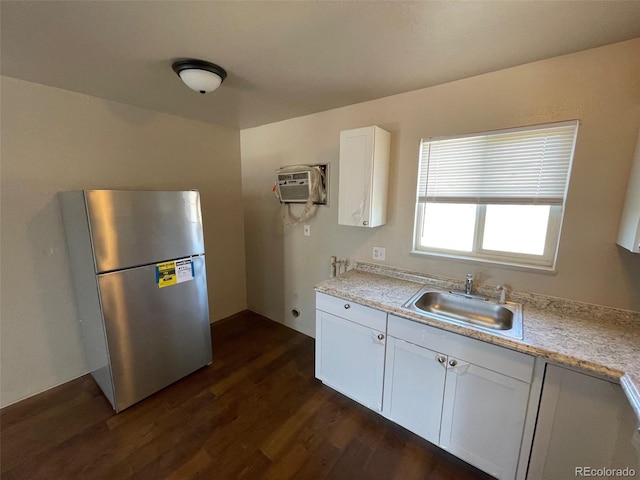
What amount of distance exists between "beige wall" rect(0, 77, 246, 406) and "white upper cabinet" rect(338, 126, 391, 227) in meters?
1.76

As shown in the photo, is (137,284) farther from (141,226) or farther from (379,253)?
(379,253)

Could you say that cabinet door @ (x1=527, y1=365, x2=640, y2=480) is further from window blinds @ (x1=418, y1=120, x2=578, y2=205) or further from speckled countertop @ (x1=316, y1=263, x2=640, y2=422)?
window blinds @ (x1=418, y1=120, x2=578, y2=205)

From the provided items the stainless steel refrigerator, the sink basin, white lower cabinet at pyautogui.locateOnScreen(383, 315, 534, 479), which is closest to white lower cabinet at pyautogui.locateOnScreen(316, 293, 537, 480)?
white lower cabinet at pyautogui.locateOnScreen(383, 315, 534, 479)

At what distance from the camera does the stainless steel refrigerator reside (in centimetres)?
169

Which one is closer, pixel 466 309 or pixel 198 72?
pixel 198 72

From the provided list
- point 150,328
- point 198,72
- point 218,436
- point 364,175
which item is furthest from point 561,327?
point 150,328

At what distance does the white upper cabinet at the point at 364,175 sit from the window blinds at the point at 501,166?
0.97ft

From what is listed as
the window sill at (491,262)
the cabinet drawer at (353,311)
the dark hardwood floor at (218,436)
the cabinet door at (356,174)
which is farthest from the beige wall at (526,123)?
the dark hardwood floor at (218,436)

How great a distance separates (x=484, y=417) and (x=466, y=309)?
2.13 ft

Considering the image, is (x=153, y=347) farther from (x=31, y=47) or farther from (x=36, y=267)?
(x=31, y=47)

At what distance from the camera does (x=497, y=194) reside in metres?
1.74

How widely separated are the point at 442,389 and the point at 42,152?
308 centimetres

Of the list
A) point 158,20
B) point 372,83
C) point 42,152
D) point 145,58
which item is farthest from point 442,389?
point 42,152

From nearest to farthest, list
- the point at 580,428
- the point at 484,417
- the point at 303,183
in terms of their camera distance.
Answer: the point at 580,428, the point at 484,417, the point at 303,183
